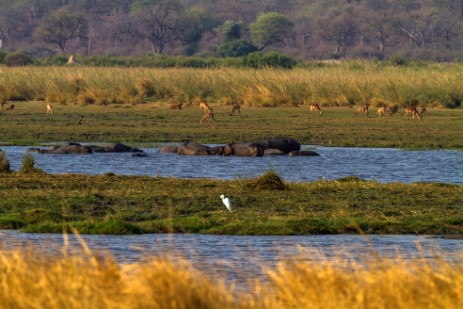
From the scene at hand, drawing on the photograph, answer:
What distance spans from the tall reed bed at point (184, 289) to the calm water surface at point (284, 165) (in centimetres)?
1239

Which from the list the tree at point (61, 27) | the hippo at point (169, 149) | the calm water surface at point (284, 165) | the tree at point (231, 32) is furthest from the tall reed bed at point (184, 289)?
the tree at point (61, 27)

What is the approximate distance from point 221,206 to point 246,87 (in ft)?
88.2

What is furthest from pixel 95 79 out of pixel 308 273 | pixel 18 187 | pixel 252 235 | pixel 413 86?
pixel 308 273

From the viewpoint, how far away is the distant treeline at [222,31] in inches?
3221

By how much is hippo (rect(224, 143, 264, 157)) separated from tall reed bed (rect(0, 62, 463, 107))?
15534 mm

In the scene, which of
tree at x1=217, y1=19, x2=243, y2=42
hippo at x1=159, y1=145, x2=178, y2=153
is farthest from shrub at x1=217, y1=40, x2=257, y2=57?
hippo at x1=159, y1=145, x2=178, y2=153

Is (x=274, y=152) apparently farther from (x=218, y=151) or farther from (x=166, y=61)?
(x=166, y=61)

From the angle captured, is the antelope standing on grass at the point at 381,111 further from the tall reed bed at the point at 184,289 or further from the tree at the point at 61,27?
Answer: the tree at the point at 61,27

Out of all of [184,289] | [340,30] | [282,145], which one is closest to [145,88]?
[282,145]

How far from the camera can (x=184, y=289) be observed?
6621 millimetres

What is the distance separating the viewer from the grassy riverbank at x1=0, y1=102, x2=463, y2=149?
2820 centimetres

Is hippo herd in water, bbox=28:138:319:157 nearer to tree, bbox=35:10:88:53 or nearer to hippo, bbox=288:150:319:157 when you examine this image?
hippo, bbox=288:150:319:157

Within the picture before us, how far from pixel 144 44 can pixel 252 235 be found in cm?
7634

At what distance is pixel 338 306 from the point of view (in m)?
6.65
